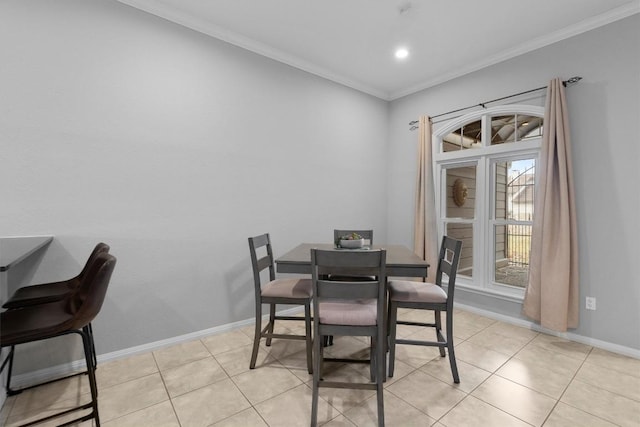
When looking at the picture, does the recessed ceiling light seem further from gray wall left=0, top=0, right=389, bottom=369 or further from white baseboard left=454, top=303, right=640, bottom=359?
white baseboard left=454, top=303, right=640, bottom=359

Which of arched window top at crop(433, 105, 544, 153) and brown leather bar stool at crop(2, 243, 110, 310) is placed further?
arched window top at crop(433, 105, 544, 153)

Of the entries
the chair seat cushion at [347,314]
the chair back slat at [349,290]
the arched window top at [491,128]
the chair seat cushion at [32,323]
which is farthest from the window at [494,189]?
the chair seat cushion at [32,323]

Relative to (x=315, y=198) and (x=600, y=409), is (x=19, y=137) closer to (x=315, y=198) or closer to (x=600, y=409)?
(x=315, y=198)

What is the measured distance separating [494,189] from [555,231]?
80 centimetres

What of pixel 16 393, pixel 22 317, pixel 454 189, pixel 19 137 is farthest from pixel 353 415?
pixel 454 189

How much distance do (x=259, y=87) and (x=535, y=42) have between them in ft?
9.14

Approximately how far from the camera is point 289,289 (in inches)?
87.4

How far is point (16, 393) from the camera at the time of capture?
183 cm

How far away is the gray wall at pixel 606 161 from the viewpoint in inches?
93.7

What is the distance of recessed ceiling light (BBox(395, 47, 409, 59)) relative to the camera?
9.98 feet

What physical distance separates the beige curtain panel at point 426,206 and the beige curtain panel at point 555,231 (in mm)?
1059

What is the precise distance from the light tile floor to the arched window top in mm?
2112

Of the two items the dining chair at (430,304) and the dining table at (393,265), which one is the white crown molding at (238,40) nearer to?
the dining table at (393,265)

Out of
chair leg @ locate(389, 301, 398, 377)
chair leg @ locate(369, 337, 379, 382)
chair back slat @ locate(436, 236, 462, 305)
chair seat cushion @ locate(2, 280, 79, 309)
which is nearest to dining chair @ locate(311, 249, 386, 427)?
chair leg @ locate(369, 337, 379, 382)
